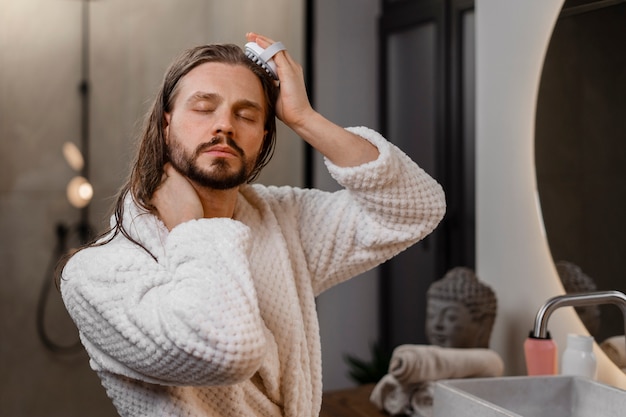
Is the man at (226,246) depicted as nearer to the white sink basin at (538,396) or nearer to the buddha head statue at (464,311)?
the white sink basin at (538,396)

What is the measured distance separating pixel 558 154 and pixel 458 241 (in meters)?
0.70

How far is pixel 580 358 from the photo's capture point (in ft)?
4.67

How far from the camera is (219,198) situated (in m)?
1.02

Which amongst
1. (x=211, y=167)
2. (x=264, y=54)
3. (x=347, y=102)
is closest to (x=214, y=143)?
(x=211, y=167)

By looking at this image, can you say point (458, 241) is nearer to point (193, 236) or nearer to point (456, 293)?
point (456, 293)

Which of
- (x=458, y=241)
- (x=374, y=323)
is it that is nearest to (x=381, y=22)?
(x=458, y=241)

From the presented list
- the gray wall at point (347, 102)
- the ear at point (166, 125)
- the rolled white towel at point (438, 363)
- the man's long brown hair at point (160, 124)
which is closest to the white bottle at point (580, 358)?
the rolled white towel at point (438, 363)

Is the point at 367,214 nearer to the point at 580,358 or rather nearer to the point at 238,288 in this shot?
the point at 238,288

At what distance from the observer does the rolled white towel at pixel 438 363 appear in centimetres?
155

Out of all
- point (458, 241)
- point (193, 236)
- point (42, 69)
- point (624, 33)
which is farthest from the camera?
point (458, 241)

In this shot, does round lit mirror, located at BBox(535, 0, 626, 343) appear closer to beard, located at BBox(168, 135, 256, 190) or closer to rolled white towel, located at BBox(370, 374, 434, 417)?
rolled white towel, located at BBox(370, 374, 434, 417)

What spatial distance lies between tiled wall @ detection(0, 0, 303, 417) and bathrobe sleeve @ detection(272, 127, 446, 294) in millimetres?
1011

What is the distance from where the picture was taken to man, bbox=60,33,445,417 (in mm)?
801

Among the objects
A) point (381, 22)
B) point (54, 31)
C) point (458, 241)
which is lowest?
point (458, 241)
